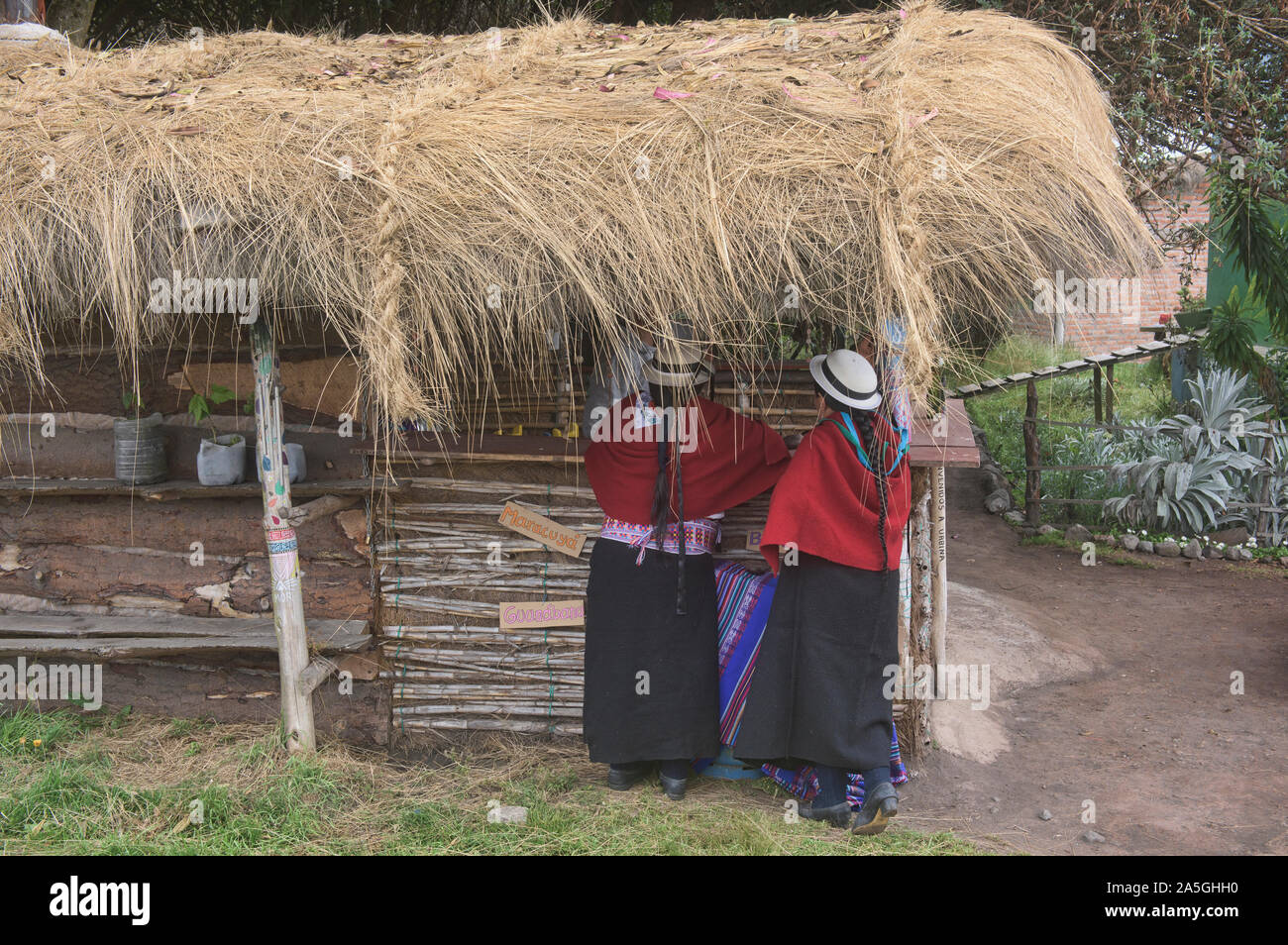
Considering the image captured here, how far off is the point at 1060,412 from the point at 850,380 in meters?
9.17

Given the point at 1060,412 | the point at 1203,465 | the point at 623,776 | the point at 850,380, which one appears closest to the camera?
the point at 850,380

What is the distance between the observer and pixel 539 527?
175 inches

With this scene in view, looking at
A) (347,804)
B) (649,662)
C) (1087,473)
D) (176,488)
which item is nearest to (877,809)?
(649,662)

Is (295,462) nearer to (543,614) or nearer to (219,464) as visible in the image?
(219,464)

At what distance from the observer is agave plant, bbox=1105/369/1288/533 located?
8133 mm

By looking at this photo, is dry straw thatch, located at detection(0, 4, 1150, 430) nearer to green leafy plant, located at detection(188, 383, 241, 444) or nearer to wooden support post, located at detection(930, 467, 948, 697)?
green leafy plant, located at detection(188, 383, 241, 444)

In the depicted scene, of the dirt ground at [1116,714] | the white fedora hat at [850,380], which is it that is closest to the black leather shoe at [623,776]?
the dirt ground at [1116,714]

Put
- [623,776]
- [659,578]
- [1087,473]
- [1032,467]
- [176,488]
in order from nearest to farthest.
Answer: [659,578], [623,776], [176,488], [1032,467], [1087,473]

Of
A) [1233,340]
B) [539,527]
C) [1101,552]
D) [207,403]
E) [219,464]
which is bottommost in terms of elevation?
[1101,552]

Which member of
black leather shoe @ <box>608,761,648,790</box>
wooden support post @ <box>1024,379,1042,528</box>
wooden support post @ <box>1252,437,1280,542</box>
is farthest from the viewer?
wooden support post @ <box>1024,379,1042,528</box>

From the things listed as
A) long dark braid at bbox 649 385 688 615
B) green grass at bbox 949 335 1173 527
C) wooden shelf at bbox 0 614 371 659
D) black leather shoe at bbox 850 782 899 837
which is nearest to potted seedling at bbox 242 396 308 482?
wooden shelf at bbox 0 614 371 659

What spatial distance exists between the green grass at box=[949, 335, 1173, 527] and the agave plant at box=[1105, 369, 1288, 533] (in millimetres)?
427

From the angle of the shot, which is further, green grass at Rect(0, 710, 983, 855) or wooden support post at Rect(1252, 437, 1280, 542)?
wooden support post at Rect(1252, 437, 1280, 542)

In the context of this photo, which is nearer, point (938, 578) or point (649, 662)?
point (649, 662)
